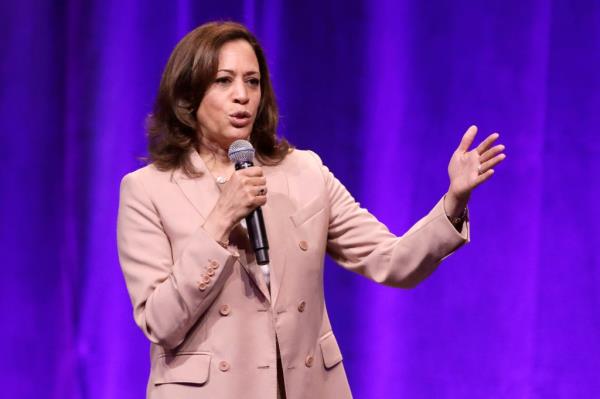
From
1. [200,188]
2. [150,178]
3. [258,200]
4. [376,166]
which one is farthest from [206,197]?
[376,166]

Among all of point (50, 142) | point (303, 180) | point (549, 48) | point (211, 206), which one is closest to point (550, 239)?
point (549, 48)

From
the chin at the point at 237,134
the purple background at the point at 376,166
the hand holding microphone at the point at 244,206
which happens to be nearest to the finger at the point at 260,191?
the hand holding microphone at the point at 244,206

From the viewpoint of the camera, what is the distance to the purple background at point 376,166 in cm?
295

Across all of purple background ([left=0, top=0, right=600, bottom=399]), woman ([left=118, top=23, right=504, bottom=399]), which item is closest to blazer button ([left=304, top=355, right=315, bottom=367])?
woman ([left=118, top=23, right=504, bottom=399])

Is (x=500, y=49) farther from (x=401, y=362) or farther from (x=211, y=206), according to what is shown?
(x=211, y=206)

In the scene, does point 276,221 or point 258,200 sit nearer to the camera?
point 258,200

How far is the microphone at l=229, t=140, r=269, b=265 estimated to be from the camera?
181 cm

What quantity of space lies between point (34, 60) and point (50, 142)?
0.28m

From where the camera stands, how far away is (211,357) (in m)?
1.90

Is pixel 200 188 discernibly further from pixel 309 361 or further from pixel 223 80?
pixel 309 361

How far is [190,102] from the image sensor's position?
6.88ft

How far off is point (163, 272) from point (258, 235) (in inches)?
9.6

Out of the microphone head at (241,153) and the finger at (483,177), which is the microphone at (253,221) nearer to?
the microphone head at (241,153)

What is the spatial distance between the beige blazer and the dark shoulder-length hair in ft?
0.21
